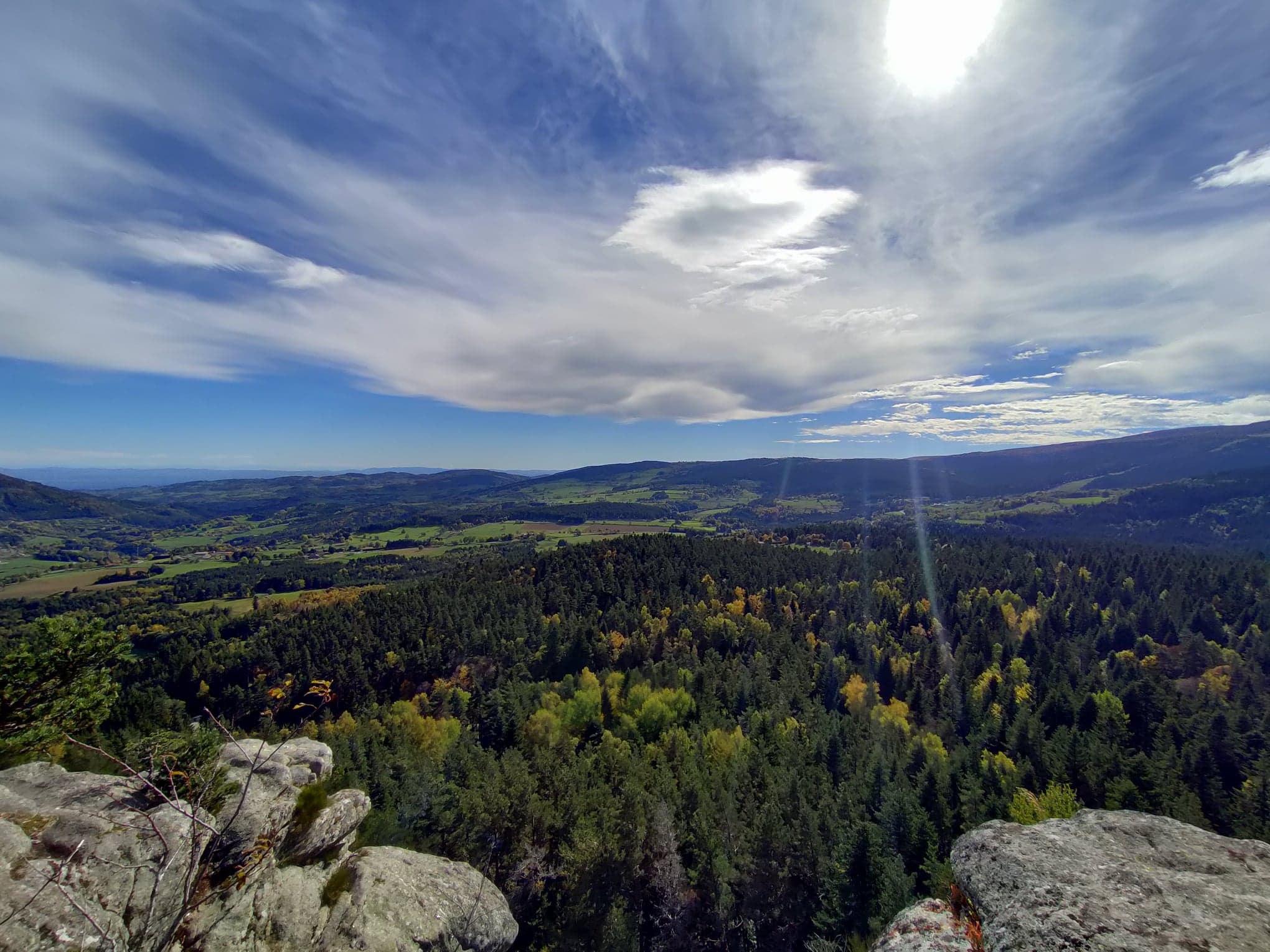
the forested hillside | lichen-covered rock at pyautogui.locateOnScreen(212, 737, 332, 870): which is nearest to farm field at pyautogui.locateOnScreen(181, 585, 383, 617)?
the forested hillside

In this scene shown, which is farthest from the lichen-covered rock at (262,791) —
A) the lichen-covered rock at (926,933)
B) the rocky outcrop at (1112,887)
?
the rocky outcrop at (1112,887)

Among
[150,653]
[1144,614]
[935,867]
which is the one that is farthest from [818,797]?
[150,653]

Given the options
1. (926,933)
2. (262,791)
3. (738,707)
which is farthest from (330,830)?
(738,707)

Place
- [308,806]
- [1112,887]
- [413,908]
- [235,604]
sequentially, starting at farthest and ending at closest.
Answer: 1. [235,604]
2. [308,806]
3. [413,908]
4. [1112,887]

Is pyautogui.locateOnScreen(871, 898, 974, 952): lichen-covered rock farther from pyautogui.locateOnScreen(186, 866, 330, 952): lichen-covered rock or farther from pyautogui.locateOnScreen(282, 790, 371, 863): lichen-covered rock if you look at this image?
pyautogui.locateOnScreen(282, 790, 371, 863): lichen-covered rock

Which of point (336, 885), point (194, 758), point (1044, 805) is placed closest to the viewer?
point (194, 758)

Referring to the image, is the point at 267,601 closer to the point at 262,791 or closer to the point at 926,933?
the point at 262,791

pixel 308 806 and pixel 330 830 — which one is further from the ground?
pixel 308 806

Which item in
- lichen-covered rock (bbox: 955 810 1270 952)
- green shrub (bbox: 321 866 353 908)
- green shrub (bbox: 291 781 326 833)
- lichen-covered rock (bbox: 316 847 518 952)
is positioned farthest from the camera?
green shrub (bbox: 291 781 326 833)

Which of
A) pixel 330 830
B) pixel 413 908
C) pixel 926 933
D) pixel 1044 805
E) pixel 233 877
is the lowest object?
pixel 1044 805
